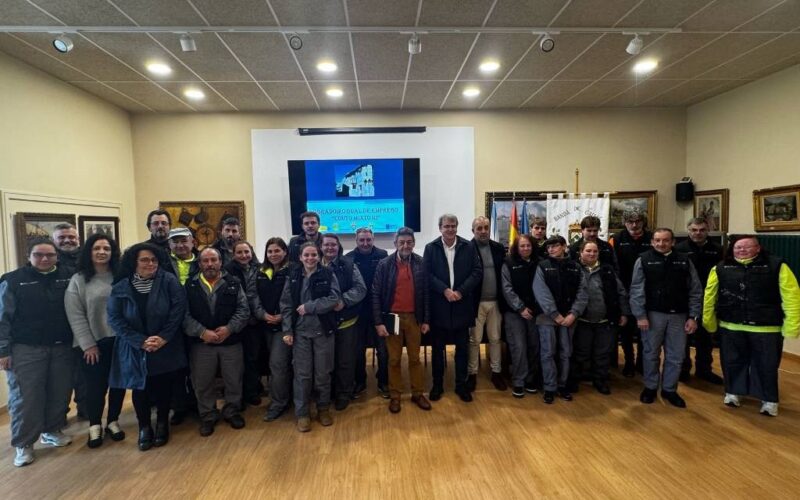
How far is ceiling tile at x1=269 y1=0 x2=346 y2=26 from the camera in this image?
270cm

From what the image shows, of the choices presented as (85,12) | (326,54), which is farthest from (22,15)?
(326,54)

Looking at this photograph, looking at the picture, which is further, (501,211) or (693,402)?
(501,211)

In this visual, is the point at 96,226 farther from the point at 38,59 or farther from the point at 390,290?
the point at 390,290

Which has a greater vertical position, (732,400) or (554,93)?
(554,93)

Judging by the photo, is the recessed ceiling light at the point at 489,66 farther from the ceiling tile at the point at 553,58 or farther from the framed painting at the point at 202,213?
the framed painting at the point at 202,213

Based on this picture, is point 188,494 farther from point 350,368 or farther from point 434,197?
point 434,197

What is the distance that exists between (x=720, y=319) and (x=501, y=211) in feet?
9.52

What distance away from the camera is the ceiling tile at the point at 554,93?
442cm

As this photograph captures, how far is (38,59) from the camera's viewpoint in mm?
3463

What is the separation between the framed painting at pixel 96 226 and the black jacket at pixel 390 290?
326 cm

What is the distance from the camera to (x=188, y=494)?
2.18m

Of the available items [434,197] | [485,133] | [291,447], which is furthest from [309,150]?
[291,447]

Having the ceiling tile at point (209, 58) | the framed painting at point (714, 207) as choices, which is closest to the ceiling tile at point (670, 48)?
the framed painting at point (714, 207)

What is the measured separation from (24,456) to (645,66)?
6.58 metres
